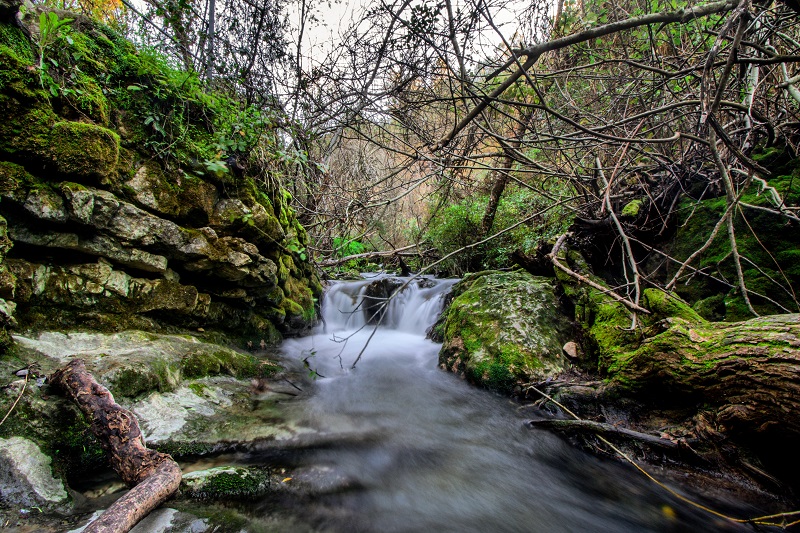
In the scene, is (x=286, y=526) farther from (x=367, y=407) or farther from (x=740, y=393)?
(x=740, y=393)

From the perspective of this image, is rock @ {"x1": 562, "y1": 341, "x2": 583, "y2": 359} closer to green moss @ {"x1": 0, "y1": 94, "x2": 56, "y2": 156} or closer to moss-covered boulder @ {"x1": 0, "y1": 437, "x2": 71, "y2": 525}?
moss-covered boulder @ {"x1": 0, "y1": 437, "x2": 71, "y2": 525}

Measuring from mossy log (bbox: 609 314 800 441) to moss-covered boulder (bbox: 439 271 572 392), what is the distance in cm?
103

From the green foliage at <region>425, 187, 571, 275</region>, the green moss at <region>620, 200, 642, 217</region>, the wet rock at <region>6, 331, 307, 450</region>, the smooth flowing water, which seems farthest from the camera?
the green foliage at <region>425, 187, 571, 275</region>

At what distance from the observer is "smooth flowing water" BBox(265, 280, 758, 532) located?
6.84 ft

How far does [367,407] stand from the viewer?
3688 mm

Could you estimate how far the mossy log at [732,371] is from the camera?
1.94m

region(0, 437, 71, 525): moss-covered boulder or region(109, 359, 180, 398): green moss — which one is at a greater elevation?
region(109, 359, 180, 398): green moss

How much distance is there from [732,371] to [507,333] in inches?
83.0

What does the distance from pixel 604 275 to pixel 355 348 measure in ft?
13.7

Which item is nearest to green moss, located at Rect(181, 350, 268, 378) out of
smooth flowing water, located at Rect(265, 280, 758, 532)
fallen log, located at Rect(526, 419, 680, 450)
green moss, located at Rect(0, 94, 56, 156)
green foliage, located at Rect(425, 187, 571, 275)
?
smooth flowing water, located at Rect(265, 280, 758, 532)

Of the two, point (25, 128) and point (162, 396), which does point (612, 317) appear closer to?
point (162, 396)

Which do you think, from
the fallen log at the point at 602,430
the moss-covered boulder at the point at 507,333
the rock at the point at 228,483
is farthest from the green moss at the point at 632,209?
the rock at the point at 228,483

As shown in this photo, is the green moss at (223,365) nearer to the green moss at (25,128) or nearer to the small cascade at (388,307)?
the green moss at (25,128)

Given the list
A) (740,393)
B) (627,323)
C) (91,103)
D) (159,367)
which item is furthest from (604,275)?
(91,103)
